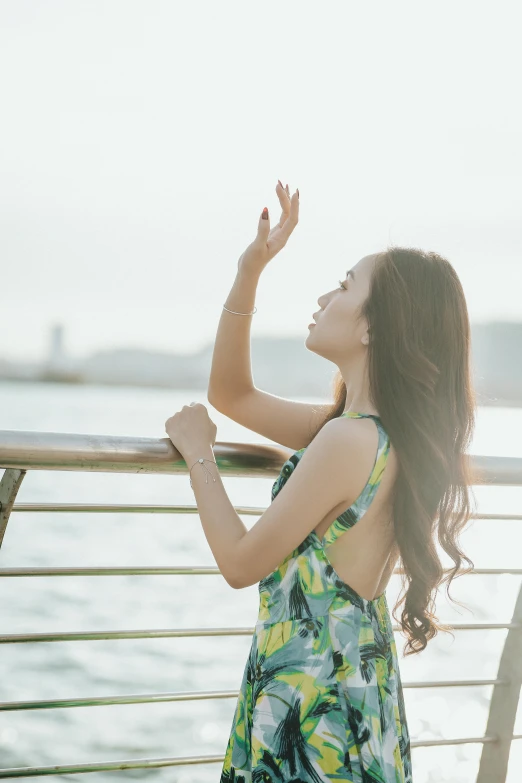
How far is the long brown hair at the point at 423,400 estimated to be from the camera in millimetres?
1877

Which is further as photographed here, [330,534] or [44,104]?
[44,104]

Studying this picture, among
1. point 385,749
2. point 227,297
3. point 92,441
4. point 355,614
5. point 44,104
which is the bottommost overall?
point 385,749

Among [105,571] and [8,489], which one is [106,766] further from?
[8,489]

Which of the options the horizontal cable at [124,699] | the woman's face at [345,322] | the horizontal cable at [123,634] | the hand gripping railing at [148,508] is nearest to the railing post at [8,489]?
the hand gripping railing at [148,508]

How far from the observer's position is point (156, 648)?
12.9 metres

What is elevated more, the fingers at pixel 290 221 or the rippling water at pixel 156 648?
the fingers at pixel 290 221

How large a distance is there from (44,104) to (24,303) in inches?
599

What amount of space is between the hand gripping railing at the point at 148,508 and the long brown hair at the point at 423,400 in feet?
0.41

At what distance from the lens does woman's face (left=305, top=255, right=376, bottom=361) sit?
2.01 meters

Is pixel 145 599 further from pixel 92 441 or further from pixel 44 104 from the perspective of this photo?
pixel 44 104

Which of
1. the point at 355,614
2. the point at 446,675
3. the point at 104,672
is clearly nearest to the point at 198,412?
the point at 355,614

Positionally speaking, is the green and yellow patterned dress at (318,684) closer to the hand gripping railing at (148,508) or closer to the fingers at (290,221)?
the hand gripping railing at (148,508)

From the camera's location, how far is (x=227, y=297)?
2428 millimetres

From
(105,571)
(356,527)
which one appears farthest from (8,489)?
(356,527)
